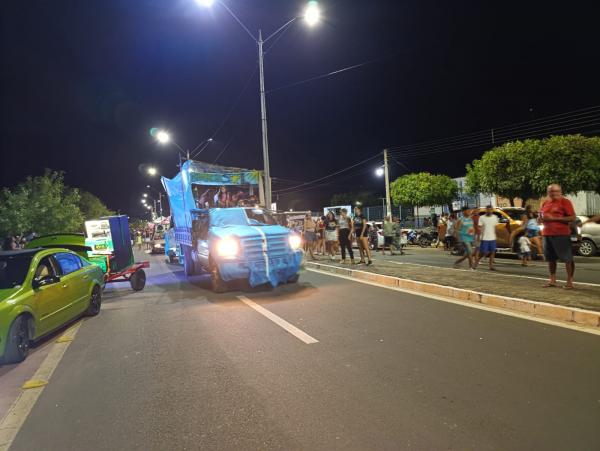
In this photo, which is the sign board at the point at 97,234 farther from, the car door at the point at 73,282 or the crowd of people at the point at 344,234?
the car door at the point at 73,282

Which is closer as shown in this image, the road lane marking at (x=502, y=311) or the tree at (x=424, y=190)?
the road lane marking at (x=502, y=311)

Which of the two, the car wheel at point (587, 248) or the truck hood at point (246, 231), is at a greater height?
the truck hood at point (246, 231)

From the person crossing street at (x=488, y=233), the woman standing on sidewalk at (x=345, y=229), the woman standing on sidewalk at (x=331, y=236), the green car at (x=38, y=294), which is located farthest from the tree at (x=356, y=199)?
the green car at (x=38, y=294)

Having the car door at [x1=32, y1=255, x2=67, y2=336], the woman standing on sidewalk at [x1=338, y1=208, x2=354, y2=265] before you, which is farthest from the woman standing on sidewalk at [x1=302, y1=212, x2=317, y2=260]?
the car door at [x1=32, y1=255, x2=67, y2=336]

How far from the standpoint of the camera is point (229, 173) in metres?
14.3

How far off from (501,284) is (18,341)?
8.35 metres

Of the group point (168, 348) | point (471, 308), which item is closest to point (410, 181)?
point (471, 308)

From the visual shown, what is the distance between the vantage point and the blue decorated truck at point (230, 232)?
9500 millimetres

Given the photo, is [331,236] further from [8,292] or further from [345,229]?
[8,292]

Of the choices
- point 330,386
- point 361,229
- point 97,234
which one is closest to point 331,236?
point 361,229

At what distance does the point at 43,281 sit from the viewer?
257 inches

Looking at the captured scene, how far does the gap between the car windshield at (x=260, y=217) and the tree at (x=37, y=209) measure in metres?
26.2

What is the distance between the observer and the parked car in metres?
14.8

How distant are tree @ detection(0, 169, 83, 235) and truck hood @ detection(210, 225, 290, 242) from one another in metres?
26.7
